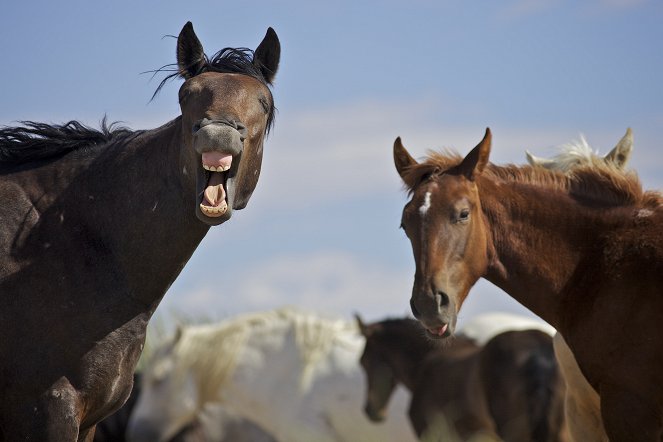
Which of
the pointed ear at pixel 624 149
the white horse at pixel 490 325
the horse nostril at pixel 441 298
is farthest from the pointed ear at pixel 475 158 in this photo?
the white horse at pixel 490 325

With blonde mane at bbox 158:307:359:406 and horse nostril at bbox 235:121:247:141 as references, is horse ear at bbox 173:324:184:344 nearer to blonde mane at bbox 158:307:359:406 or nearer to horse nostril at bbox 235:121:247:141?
blonde mane at bbox 158:307:359:406

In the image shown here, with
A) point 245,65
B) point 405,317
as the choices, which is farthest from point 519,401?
point 245,65

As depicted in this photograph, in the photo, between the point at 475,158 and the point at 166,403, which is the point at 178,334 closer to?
the point at 166,403

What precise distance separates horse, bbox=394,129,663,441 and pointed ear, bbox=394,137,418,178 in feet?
0.17

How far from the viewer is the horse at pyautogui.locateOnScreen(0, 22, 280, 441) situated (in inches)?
155

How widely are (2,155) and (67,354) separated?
1048mm

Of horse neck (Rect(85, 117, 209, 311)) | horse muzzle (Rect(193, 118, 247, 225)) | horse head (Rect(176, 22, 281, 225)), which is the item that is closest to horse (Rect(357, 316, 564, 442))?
horse neck (Rect(85, 117, 209, 311))

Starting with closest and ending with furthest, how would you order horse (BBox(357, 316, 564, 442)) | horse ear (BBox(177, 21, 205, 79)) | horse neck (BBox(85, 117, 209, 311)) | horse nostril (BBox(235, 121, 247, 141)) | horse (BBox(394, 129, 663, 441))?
horse nostril (BBox(235, 121, 247, 141))
horse neck (BBox(85, 117, 209, 311))
horse ear (BBox(177, 21, 205, 79))
horse (BBox(394, 129, 663, 441))
horse (BBox(357, 316, 564, 442))

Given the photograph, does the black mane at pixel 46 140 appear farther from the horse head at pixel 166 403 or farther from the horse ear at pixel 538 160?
the horse head at pixel 166 403

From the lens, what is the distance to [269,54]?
4562 millimetres

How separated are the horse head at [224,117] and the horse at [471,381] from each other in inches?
135

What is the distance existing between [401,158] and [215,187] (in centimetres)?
170

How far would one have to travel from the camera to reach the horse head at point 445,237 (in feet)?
16.0

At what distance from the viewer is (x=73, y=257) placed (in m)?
4.14
